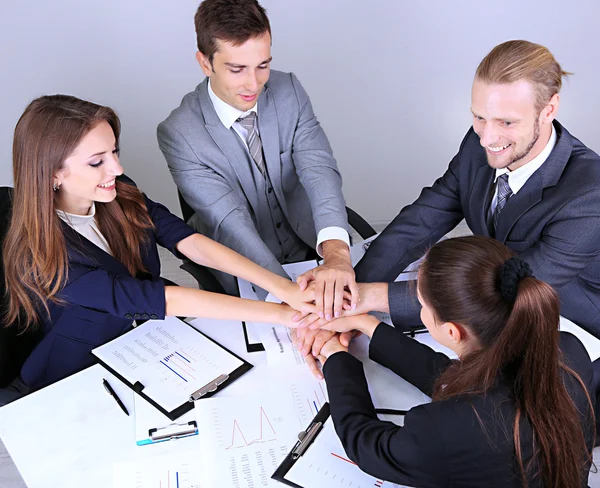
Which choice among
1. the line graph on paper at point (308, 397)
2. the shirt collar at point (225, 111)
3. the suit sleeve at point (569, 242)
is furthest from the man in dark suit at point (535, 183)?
the shirt collar at point (225, 111)

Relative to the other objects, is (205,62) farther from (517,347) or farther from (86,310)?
(517,347)

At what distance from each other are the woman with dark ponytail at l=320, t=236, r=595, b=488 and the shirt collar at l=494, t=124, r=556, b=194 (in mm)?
679

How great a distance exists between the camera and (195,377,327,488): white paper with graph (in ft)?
4.76

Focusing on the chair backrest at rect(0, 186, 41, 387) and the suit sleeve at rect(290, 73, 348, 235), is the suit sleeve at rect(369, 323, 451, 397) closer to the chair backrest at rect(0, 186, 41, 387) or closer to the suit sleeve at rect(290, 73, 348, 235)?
the suit sleeve at rect(290, 73, 348, 235)

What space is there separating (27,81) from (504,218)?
239 cm

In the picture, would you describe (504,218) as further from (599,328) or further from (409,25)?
(409,25)

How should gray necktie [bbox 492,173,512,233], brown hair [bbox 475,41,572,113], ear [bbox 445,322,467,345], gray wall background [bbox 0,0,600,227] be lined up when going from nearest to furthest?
ear [bbox 445,322,467,345] → brown hair [bbox 475,41,572,113] → gray necktie [bbox 492,173,512,233] → gray wall background [bbox 0,0,600,227]

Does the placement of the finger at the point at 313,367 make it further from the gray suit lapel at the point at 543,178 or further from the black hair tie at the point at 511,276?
the gray suit lapel at the point at 543,178

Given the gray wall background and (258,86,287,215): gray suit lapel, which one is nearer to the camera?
(258,86,287,215): gray suit lapel

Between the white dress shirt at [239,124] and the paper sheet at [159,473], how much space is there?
39.1 inches

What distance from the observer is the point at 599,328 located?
195cm

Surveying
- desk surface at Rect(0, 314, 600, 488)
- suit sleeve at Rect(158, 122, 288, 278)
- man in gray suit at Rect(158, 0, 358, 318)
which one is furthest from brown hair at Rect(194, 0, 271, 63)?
desk surface at Rect(0, 314, 600, 488)

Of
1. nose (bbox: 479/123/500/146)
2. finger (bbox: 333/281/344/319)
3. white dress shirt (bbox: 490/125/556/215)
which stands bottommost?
finger (bbox: 333/281/344/319)

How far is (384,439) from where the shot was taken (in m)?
1.38
